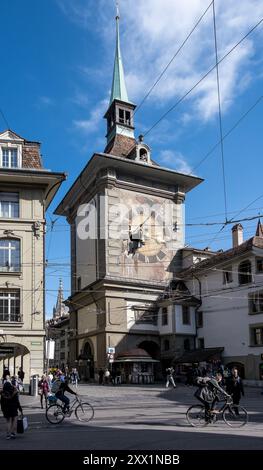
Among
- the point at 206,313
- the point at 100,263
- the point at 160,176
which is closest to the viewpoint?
the point at 206,313

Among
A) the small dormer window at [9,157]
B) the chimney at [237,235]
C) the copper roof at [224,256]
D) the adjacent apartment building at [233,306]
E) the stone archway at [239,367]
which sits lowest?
the stone archway at [239,367]

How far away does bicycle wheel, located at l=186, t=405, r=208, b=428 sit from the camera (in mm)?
16469

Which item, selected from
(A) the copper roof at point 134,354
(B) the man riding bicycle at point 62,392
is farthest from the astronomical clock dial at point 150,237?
(B) the man riding bicycle at point 62,392

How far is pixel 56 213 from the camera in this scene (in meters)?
70.7

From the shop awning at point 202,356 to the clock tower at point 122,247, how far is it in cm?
315

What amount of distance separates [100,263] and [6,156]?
20638mm

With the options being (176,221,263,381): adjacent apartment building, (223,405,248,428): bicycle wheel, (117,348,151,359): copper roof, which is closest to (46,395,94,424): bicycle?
(223,405,248,428): bicycle wheel

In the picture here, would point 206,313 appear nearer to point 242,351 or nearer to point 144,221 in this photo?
point 242,351

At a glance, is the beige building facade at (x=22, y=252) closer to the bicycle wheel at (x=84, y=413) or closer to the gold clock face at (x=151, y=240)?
the bicycle wheel at (x=84, y=413)

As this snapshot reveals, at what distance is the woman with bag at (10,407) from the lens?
14.9m

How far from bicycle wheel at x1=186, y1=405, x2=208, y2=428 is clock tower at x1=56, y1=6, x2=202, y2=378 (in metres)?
34.5

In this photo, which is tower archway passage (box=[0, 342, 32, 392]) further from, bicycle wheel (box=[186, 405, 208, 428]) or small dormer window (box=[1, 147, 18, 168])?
bicycle wheel (box=[186, 405, 208, 428])

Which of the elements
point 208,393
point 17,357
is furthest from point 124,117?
point 208,393

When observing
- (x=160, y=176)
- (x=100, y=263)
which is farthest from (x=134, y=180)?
(x=100, y=263)
